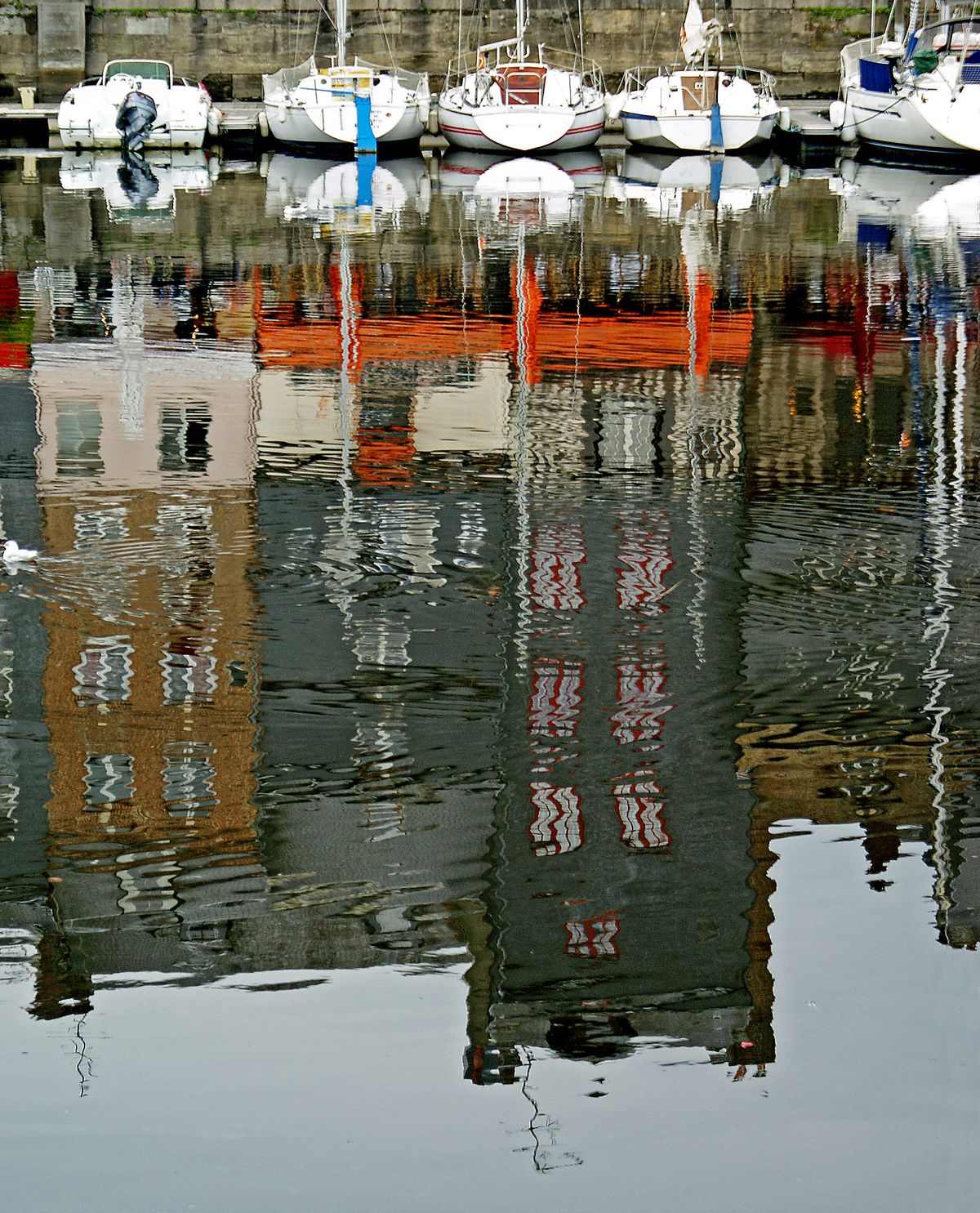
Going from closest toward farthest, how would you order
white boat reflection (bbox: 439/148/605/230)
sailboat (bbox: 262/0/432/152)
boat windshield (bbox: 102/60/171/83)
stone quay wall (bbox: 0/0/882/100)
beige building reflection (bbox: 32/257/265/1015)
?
beige building reflection (bbox: 32/257/265/1015) < white boat reflection (bbox: 439/148/605/230) < sailboat (bbox: 262/0/432/152) < boat windshield (bbox: 102/60/171/83) < stone quay wall (bbox: 0/0/882/100)

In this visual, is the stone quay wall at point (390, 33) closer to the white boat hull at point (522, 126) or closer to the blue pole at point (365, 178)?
the white boat hull at point (522, 126)

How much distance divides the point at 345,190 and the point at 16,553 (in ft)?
73.9

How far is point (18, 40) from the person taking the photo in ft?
136

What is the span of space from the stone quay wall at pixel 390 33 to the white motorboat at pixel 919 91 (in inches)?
118

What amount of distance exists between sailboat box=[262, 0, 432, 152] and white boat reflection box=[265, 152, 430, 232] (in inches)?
18.7

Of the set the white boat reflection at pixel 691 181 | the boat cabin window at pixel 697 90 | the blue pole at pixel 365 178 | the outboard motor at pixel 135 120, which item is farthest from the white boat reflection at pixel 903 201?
the outboard motor at pixel 135 120

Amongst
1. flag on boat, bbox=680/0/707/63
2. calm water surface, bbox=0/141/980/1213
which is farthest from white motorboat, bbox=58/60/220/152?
calm water surface, bbox=0/141/980/1213

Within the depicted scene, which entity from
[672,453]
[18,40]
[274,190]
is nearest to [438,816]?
[672,453]

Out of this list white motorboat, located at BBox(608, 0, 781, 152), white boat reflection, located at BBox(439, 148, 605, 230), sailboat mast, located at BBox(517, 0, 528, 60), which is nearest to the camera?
white boat reflection, located at BBox(439, 148, 605, 230)

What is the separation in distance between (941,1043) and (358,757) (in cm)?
247

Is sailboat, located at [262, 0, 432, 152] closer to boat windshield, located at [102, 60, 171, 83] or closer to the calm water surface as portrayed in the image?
boat windshield, located at [102, 60, 171, 83]

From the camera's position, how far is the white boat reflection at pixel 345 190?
25672 mm

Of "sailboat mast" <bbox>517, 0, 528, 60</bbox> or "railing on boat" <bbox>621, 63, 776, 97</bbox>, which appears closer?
"sailboat mast" <bbox>517, 0, 528, 60</bbox>

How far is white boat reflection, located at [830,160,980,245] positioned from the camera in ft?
77.2
